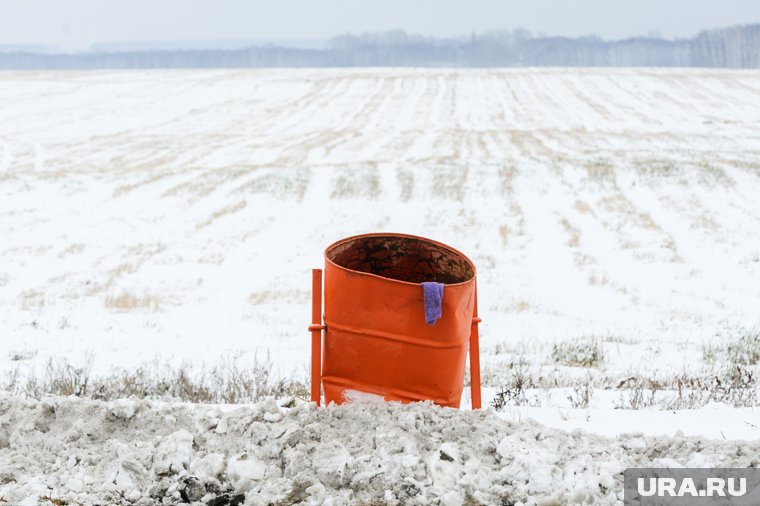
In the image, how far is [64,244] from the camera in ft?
47.2

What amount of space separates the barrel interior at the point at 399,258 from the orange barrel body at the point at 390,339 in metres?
0.31

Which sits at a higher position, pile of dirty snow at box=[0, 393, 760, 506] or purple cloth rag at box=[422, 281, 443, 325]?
purple cloth rag at box=[422, 281, 443, 325]

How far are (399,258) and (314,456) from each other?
164 centimetres

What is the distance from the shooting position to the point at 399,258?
4.66 m

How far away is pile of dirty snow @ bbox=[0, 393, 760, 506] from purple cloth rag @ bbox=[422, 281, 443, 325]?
21.1 inches

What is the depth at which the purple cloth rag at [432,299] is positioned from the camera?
3738 mm

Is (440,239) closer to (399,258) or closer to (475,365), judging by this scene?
(399,258)

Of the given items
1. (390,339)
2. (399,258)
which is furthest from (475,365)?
(399,258)

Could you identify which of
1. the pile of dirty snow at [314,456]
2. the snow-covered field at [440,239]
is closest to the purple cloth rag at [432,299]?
the pile of dirty snow at [314,456]

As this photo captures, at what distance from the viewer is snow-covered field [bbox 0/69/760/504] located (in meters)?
6.48

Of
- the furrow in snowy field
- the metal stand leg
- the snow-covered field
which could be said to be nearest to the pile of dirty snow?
the snow-covered field

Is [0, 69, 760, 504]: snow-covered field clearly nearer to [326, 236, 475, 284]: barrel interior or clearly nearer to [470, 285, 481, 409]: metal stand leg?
[470, 285, 481, 409]: metal stand leg

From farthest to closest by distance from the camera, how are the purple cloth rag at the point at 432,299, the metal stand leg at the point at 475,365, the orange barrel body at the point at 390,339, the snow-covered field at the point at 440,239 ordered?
1. the snow-covered field at the point at 440,239
2. the metal stand leg at the point at 475,365
3. the orange barrel body at the point at 390,339
4. the purple cloth rag at the point at 432,299

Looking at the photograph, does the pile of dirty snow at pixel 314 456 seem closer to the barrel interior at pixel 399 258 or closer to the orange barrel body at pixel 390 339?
the orange barrel body at pixel 390 339
